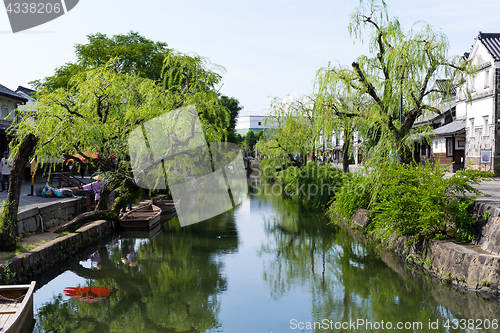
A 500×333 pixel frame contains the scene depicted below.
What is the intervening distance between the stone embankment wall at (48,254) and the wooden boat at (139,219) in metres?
1.15

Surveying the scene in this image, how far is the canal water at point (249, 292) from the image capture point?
7.30 metres

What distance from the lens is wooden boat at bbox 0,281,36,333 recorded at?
5730mm

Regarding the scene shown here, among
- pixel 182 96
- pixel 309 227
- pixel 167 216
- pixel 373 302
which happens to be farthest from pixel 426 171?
pixel 167 216

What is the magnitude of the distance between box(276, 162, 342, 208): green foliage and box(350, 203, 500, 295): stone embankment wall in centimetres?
729

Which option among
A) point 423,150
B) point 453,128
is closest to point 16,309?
point 453,128

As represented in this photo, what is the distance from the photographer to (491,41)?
23109 mm

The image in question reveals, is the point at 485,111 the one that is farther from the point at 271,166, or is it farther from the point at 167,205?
the point at 271,166

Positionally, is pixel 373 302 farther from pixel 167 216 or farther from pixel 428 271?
pixel 167 216

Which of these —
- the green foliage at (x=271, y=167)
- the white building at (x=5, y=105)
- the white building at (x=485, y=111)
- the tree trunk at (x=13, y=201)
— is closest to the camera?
the tree trunk at (x=13, y=201)

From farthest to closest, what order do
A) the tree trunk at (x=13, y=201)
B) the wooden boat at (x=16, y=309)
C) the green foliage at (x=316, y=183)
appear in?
1. the green foliage at (x=316, y=183)
2. the tree trunk at (x=13, y=201)
3. the wooden boat at (x=16, y=309)

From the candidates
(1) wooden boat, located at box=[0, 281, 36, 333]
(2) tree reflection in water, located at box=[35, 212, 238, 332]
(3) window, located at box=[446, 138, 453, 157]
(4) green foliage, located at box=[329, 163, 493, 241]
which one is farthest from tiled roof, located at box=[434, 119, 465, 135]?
(1) wooden boat, located at box=[0, 281, 36, 333]

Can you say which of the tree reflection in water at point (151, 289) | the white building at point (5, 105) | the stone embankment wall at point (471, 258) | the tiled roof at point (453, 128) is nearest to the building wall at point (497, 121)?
the tiled roof at point (453, 128)

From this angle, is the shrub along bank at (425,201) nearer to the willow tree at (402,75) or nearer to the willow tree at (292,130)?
the willow tree at (402,75)

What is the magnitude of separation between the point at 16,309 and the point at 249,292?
171 inches
